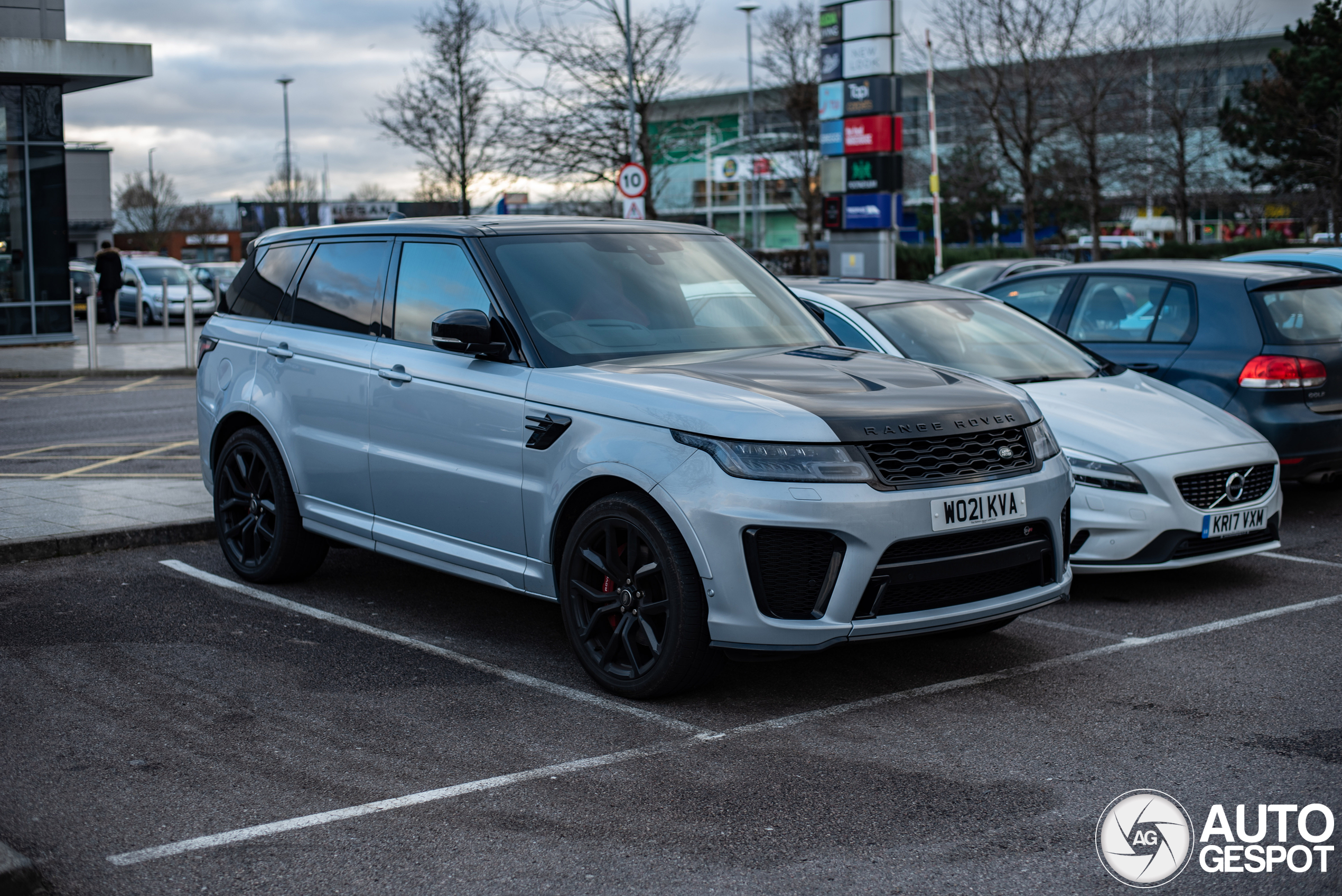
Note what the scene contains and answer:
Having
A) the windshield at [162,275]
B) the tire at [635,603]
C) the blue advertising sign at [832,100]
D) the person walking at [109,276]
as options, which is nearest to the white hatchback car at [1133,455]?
the tire at [635,603]

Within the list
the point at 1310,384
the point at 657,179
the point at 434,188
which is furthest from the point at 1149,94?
the point at 1310,384

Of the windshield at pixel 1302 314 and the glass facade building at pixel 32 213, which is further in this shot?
the glass facade building at pixel 32 213

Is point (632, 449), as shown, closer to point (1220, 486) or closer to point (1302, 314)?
point (1220, 486)

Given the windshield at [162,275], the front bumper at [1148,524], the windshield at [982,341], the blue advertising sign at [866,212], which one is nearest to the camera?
the front bumper at [1148,524]

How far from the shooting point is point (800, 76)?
42781 millimetres

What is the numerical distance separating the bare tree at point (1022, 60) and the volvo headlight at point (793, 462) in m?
34.9

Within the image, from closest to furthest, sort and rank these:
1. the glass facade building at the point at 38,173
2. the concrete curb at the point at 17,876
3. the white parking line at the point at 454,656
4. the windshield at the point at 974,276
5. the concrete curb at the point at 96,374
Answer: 1. the concrete curb at the point at 17,876
2. the white parking line at the point at 454,656
3. the concrete curb at the point at 96,374
4. the windshield at the point at 974,276
5. the glass facade building at the point at 38,173

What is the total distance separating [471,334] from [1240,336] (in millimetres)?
5344

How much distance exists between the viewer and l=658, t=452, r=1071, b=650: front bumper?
4.43 meters

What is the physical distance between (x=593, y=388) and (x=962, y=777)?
188 centimetres

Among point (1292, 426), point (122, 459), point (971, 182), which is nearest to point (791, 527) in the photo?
point (1292, 426)

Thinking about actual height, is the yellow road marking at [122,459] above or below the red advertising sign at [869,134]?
below

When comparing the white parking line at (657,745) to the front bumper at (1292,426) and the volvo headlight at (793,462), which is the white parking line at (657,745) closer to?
the volvo headlight at (793,462)

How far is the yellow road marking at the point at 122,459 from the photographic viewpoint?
10125 mm
